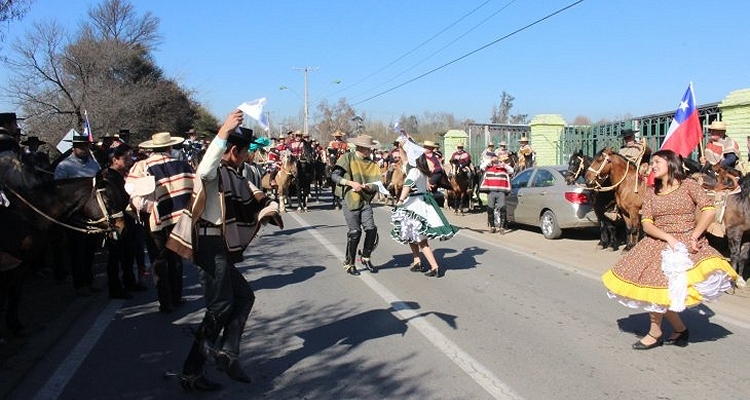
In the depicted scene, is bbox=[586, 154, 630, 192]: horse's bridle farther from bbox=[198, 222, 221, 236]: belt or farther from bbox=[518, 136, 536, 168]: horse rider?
bbox=[198, 222, 221, 236]: belt

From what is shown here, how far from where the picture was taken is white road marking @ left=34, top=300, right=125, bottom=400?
5.13m

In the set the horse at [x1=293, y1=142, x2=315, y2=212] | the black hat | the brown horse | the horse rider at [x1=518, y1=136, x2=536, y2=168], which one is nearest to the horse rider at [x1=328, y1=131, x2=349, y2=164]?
the horse at [x1=293, y1=142, x2=315, y2=212]

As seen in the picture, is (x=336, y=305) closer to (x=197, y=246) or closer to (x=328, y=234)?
(x=197, y=246)

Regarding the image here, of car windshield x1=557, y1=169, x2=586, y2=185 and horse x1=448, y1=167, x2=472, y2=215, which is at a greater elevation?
car windshield x1=557, y1=169, x2=586, y2=185

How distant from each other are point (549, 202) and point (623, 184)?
2.35m

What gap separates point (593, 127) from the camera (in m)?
18.9

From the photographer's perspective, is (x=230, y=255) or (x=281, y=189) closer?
(x=230, y=255)

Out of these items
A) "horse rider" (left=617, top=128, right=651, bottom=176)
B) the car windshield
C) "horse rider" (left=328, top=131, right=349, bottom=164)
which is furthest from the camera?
"horse rider" (left=328, top=131, right=349, bottom=164)

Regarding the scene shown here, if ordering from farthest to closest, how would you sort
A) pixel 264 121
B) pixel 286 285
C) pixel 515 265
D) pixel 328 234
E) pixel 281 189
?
pixel 281 189, pixel 328 234, pixel 515 265, pixel 286 285, pixel 264 121

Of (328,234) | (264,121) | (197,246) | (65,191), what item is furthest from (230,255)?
(328,234)

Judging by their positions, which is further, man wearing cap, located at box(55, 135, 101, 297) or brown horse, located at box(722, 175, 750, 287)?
brown horse, located at box(722, 175, 750, 287)

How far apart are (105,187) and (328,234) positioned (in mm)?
7488

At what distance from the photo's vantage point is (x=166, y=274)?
739 centimetres

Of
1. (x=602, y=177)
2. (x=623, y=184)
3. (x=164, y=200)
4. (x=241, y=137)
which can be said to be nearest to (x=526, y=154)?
(x=602, y=177)
